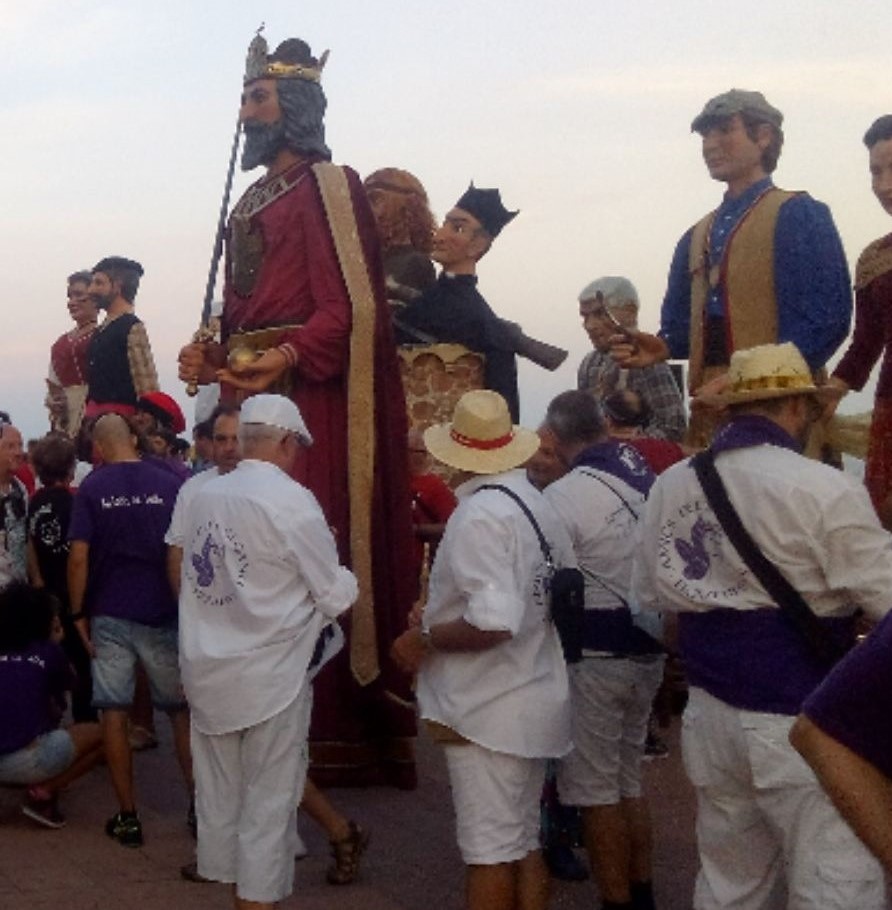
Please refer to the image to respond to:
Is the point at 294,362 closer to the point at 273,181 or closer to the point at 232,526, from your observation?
the point at 273,181

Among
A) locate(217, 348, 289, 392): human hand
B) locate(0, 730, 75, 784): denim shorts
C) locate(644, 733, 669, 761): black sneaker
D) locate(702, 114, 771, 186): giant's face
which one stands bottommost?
locate(644, 733, 669, 761): black sneaker

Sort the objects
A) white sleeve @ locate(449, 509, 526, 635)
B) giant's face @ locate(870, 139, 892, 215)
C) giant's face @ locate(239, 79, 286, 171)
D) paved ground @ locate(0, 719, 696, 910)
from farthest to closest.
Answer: giant's face @ locate(239, 79, 286, 171)
paved ground @ locate(0, 719, 696, 910)
giant's face @ locate(870, 139, 892, 215)
white sleeve @ locate(449, 509, 526, 635)

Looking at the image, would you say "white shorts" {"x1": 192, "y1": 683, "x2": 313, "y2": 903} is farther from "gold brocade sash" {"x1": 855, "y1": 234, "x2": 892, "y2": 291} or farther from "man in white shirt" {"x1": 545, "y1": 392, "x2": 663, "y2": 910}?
"gold brocade sash" {"x1": 855, "y1": 234, "x2": 892, "y2": 291}

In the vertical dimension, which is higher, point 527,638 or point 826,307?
point 826,307

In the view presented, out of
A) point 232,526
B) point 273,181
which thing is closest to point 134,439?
point 273,181

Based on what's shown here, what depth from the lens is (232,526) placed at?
15.4 ft

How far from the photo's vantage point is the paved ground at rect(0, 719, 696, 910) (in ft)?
17.6

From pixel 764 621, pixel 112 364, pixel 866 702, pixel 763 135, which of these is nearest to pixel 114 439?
pixel 112 364

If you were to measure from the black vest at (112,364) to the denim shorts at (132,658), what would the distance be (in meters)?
2.60

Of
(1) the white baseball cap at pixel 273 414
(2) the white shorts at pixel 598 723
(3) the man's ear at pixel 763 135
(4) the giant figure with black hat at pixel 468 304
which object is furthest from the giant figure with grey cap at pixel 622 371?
(1) the white baseball cap at pixel 273 414

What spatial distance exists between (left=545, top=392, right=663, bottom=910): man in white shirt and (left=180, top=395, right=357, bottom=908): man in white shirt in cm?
78

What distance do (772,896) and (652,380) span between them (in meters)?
3.51

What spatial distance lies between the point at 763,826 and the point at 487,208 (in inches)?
181

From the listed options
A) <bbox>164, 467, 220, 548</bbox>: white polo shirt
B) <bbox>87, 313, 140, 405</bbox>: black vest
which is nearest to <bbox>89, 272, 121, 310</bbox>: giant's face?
<bbox>87, 313, 140, 405</bbox>: black vest
